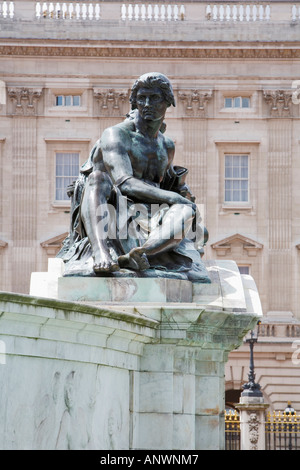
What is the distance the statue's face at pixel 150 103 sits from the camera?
409 inches

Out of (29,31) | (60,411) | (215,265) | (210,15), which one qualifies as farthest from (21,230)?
(60,411)

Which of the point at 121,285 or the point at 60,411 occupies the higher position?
the point at 121,285

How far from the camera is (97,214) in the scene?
10117 mm

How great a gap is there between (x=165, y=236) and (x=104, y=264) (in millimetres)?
515

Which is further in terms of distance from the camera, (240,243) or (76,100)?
(76,100)

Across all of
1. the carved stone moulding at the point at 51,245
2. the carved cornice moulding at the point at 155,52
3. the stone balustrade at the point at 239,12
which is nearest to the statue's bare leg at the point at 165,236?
the carved stone moulding at the point at 51,245

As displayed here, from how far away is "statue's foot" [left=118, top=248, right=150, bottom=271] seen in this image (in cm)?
966

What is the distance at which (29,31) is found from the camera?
148 feet

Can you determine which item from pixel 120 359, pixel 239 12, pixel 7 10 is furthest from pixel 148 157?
pixel 7 10

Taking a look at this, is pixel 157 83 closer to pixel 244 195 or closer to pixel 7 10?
pixel 244 195

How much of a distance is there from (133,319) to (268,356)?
36612 mm

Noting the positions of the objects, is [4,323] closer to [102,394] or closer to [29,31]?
[102,394]

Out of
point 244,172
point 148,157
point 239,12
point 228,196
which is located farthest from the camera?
point 239,12

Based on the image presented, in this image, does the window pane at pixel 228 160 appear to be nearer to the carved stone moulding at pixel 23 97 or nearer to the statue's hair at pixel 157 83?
the carved stone moulding at pixel 23 97
